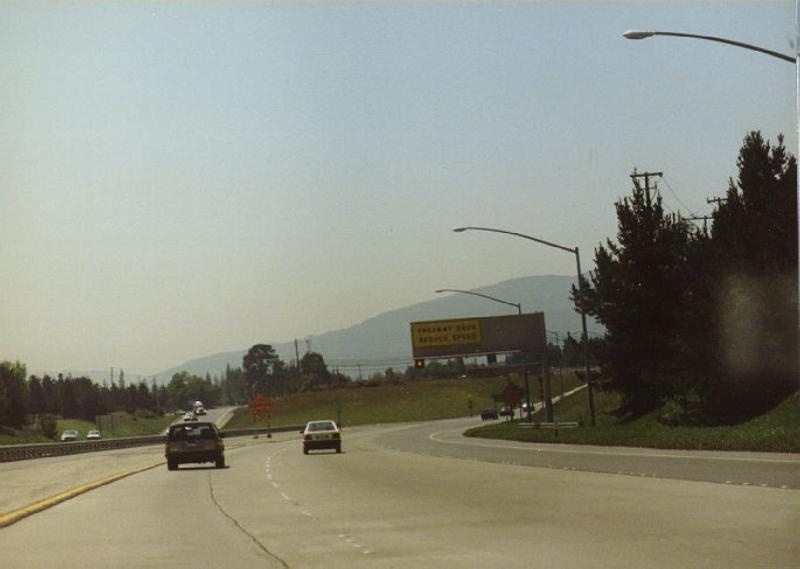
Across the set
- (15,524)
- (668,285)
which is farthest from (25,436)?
(15,524)

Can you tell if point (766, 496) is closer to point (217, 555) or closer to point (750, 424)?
point (217, 555)

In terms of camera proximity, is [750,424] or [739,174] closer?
[750,424]

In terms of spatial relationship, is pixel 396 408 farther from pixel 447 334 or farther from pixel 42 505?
pixel 42 505

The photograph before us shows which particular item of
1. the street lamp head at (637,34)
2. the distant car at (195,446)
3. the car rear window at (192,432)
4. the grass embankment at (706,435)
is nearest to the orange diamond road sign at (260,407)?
the grass embankment at (706,435)

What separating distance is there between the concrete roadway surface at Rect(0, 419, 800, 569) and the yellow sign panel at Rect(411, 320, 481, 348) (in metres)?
77.8

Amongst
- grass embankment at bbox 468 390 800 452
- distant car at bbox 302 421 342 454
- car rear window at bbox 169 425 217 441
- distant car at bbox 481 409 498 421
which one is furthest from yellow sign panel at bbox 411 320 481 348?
car rear window at bbox 169 425 217 441

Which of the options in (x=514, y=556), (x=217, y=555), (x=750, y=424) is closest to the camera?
(x=514, y=556)

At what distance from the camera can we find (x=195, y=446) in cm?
4391

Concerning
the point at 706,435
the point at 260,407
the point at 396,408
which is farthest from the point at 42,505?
the point at 396,408

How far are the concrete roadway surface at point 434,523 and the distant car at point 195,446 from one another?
11.3 meters

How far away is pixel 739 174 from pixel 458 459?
19.1 m

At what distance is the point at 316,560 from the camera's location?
13.9m

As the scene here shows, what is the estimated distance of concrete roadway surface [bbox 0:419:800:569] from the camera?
1374 centimetres

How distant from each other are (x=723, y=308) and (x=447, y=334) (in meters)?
62.6
